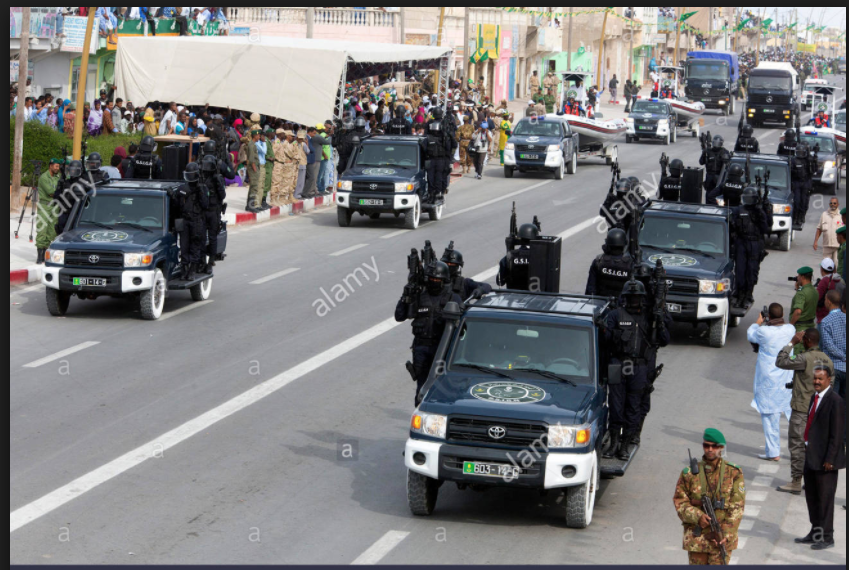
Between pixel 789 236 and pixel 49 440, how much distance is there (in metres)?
19.0

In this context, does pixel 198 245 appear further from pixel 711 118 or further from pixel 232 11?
pixel 711 118

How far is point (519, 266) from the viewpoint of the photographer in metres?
14.7

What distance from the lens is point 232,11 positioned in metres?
59.1

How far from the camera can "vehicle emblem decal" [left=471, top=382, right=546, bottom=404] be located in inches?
418

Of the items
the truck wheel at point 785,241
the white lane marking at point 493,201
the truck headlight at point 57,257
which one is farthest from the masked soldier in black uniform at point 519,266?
the white lane marking at point 493,201

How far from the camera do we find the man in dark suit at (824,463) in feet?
35.2

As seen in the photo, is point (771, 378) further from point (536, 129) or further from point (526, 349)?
point (536, 129)

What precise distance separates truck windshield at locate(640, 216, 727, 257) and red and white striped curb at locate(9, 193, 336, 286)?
33.0 ft

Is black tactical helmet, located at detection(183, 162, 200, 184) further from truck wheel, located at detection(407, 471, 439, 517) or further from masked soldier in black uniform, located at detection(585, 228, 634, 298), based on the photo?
truck wheel, located at detection(407, 471, 439, 517)

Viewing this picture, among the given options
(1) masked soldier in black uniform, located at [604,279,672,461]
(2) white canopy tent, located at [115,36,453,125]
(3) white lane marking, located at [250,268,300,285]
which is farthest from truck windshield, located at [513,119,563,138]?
(1) masked soldier in black uniform, located at [604,279,672,461]

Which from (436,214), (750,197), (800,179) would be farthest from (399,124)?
(750,197)

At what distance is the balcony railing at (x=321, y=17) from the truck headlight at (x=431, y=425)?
49688 mm

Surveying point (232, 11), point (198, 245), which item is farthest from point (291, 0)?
point (198, 245)

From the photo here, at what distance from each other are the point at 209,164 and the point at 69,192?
217cm
